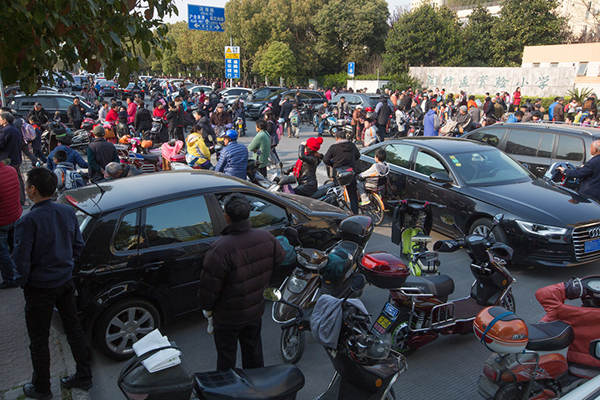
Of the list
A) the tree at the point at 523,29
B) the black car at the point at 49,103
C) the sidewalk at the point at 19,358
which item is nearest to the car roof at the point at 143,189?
the sidewalk at the point at 19,358

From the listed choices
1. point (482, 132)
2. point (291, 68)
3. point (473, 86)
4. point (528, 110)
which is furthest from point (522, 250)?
point (291, 68)

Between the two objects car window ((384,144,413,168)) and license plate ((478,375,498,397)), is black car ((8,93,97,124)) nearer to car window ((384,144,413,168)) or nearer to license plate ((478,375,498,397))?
car window ((384,144,413,168))

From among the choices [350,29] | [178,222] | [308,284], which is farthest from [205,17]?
[308,284]

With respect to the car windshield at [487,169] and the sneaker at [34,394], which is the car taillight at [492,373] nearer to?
the sneaker at [34,394]

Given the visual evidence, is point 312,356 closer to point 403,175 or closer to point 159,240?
point 159,240

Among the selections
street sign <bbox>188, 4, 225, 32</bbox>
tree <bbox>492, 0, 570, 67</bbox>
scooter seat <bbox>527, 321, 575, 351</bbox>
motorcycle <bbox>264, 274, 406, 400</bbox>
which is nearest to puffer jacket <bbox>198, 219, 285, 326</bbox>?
motorcycle <bbox>264, 274, 406, 400</bbox>

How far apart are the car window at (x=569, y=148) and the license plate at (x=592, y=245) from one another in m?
2.82

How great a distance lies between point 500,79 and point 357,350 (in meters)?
32.4

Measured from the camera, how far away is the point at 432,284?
4.18 metres

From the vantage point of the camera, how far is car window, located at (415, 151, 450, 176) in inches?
289

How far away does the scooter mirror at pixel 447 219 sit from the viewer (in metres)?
6.91

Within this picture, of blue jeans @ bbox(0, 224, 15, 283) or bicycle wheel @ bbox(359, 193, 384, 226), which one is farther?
bicycle wheel @ bbox(359, 193, 384, 226)

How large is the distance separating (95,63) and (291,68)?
3288cm

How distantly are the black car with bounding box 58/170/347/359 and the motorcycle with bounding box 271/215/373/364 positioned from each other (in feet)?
3.00
